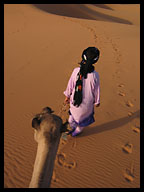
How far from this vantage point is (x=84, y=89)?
2693 mm

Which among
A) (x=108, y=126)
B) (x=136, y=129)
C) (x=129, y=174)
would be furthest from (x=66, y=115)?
(x=129, y=174)

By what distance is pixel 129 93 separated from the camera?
221 inches

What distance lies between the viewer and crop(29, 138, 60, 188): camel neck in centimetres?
117

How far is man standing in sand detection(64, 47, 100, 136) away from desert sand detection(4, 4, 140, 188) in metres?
0.89

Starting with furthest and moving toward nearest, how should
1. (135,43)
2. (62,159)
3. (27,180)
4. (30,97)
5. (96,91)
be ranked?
(135,43) < (30,97) < (62,159) < (27,180) < (96,91)

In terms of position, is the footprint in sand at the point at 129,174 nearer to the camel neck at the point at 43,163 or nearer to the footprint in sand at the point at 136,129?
the footprint in sand at the point at 136,129

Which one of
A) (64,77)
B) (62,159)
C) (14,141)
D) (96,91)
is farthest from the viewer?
(64,77)

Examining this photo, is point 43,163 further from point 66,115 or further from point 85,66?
point 66,115

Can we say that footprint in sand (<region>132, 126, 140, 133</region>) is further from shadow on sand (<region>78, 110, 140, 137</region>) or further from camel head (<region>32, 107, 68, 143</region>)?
camel head (<region>32, 107, 68, 143</region>)

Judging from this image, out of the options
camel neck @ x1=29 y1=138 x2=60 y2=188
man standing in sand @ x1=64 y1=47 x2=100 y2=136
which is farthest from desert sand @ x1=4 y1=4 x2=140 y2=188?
camel neck @ x1=29 y1=138 x2=60 y2=188

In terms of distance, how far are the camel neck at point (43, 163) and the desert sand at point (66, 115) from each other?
1.96m
